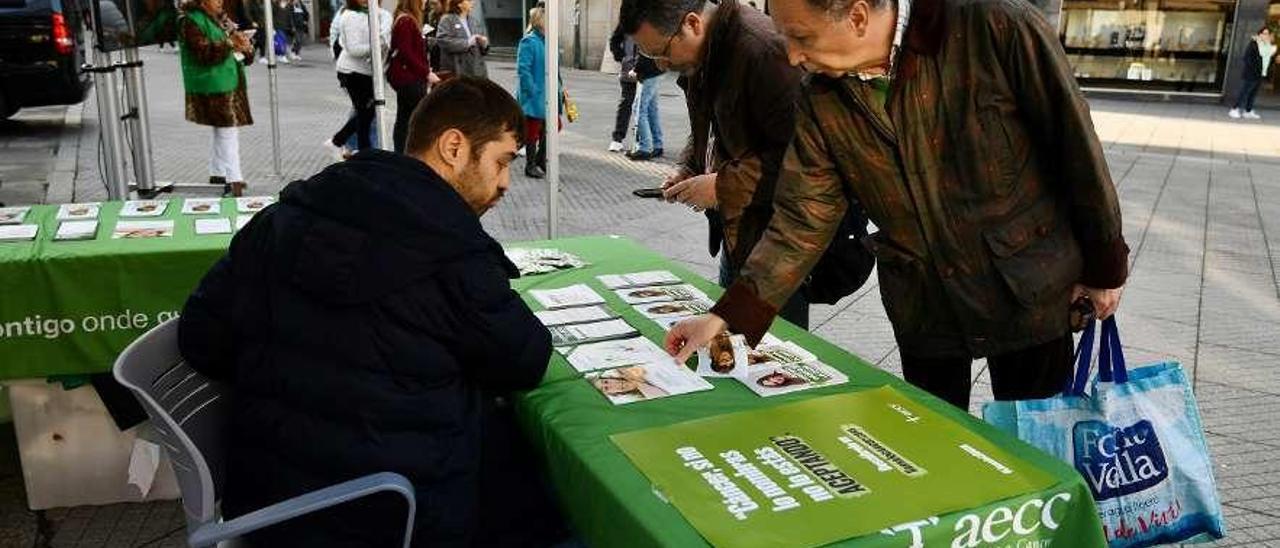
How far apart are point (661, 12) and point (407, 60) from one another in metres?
6.12

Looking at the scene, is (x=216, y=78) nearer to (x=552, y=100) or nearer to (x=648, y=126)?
(x=552, y=100)

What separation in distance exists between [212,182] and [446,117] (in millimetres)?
6229

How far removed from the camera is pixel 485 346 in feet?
6.37

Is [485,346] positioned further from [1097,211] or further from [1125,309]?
[1125,309]

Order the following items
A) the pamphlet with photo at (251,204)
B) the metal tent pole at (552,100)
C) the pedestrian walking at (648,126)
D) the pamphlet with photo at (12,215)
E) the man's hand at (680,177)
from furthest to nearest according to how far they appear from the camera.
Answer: the pedestrian walking at (648,126)
the metal tent pole at (552,100)
the pamphlet with photo at (251,204)
the pamphlet with photo at (12,215)
the man's hand at (680,177)

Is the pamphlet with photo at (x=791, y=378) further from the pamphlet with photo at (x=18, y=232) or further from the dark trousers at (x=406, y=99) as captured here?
the dark trousers at (x=406, y=99)

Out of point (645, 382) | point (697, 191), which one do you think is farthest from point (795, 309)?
point (645, 382)

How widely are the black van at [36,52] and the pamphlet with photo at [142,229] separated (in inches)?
288

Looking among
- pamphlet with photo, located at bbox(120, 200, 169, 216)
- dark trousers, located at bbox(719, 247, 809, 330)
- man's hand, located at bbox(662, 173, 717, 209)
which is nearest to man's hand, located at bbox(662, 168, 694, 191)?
man's hand, located at bbox(662, 173, 717, 209)

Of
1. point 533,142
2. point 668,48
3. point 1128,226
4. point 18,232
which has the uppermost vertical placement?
point 668,48

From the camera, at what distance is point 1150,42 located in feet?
63.0

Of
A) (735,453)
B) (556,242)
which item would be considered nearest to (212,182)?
(556,242)

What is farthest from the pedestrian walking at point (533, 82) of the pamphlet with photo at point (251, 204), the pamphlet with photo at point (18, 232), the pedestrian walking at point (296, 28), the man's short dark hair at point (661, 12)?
the pedestrian walking at point (296, 28)

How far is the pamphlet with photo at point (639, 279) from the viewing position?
300 centimetres
